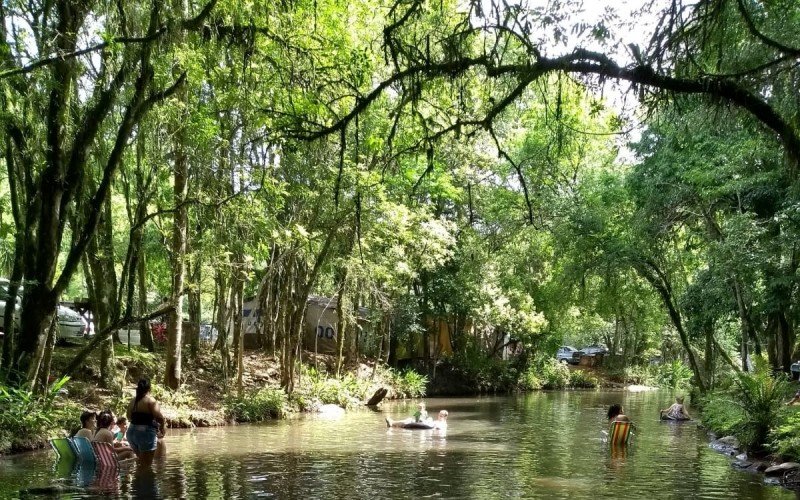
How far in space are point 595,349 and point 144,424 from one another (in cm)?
5412

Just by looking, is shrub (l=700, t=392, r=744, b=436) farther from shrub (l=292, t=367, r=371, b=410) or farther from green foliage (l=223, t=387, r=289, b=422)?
green foliage (l=223, t=387, r=289, b=422)

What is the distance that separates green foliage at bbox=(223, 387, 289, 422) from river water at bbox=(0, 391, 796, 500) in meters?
0.75

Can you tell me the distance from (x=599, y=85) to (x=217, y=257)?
12.3m

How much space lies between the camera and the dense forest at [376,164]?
7629mm

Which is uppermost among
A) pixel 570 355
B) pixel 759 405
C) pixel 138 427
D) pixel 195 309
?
pixel 195 309

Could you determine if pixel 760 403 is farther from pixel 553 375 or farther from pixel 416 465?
pixel 553 375

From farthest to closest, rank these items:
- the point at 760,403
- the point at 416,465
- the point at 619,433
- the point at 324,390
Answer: the point at 324,390 < the point at 619,433 < the point at 760,403 < the point at 416,465

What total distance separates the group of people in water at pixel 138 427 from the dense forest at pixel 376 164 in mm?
2210

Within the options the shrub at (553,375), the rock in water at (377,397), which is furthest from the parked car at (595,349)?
the rock in water at (377,397)

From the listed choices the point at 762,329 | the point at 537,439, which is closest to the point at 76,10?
the point at 537,439

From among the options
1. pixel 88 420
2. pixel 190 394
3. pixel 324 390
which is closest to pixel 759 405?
pixel 88 420

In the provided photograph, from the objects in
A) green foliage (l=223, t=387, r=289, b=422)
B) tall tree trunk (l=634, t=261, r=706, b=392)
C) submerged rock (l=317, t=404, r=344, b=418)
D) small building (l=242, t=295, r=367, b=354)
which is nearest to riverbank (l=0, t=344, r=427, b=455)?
green foliage (l=223, t=387, r=289, b=422)

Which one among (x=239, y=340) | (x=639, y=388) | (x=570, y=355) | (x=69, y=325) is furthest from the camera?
(x=570, y=355)

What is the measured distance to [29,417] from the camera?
13703 mm
